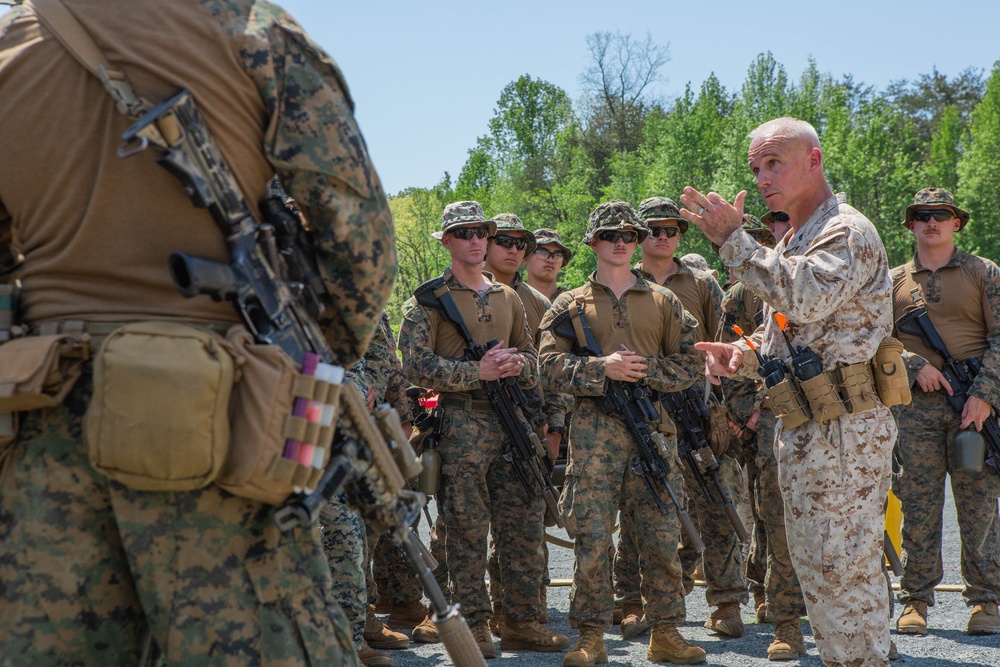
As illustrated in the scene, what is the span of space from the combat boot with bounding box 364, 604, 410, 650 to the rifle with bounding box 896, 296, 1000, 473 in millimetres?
4075

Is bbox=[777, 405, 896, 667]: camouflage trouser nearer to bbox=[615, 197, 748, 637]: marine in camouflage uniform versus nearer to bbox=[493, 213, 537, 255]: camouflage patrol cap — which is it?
bbox=[615, 197, 748, 637]: marine in camouflage uniform

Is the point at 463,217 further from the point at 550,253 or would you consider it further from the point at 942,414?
the point at 942,414

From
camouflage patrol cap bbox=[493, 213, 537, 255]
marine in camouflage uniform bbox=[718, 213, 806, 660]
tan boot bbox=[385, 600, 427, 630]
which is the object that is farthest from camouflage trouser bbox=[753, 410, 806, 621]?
camouflage patrol cap bbox=[493, 213, 537, 255]

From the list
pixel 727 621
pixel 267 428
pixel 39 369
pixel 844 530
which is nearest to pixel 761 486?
pixel 727 621

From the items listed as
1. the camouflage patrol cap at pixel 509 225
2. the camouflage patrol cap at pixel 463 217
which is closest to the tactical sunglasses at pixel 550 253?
the camouflage patrol cap at pixel 509 225

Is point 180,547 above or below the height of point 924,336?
below

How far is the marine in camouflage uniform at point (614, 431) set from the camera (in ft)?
20.4

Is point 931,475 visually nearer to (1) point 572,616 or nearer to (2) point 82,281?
(1) point 572,616

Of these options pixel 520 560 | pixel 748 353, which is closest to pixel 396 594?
pixel 520 560

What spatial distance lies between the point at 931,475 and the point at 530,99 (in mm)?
59084

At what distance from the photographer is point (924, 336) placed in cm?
733

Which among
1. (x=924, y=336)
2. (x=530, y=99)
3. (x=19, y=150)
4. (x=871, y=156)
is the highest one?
(x=530, y=99)

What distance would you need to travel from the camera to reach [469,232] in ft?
23.2

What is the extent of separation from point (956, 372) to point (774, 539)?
1.84 metres
